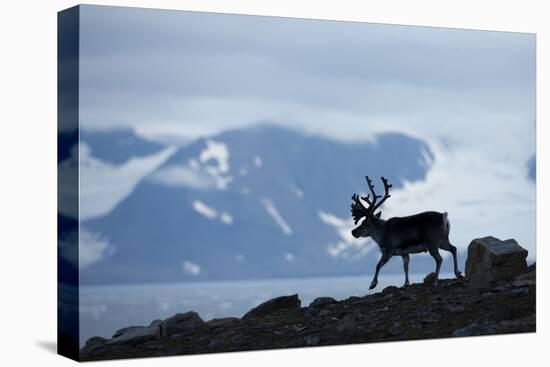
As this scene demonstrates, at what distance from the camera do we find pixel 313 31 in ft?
50.6

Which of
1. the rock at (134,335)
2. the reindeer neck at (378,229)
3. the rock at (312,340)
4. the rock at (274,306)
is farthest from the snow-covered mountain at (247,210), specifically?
the rock at (312,340)

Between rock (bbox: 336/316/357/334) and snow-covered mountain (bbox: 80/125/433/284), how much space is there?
24.8 inches

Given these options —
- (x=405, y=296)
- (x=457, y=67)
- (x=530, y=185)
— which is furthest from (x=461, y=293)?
(x=457, y=67)

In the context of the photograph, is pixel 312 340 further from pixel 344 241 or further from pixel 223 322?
pixel 344 241

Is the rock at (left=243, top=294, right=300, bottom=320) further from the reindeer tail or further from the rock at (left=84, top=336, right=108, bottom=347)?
the reindeer tail

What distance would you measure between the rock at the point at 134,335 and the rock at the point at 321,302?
2.13 m

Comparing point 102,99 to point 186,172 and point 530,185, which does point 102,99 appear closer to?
point 186,172

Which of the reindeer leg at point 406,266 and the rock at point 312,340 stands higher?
the reindeer leg at point 406,266

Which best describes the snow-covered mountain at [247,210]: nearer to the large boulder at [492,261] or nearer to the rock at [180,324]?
the rock at [180,324]

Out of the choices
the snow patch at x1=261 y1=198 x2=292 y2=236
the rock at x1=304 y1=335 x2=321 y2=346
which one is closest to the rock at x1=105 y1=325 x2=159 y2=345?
the rock at x1=304 y1=335 x2=321 y2=346

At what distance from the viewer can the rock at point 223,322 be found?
14.7 meters

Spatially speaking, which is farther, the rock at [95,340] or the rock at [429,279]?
the rock at [429,279]

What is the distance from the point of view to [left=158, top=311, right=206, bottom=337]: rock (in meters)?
14.4

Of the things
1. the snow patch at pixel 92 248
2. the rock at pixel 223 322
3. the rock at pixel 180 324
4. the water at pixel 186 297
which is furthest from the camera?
the rock at pixel 223 322
